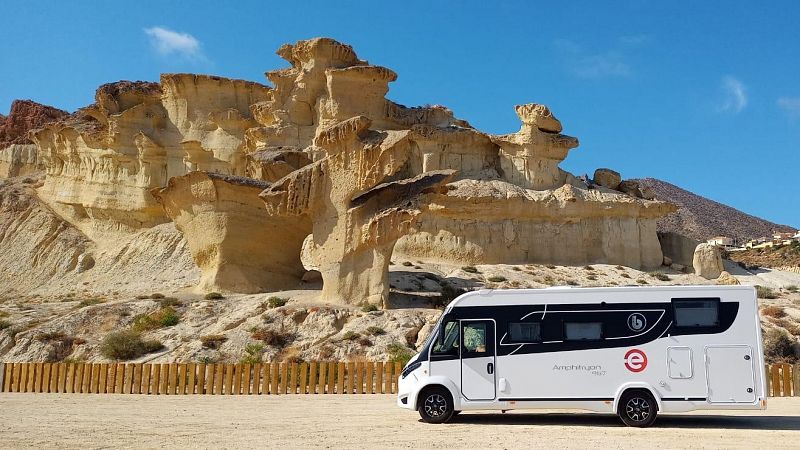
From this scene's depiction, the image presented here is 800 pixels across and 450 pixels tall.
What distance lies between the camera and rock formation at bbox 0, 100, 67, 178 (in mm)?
67188

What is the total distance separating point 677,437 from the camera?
1191 cm

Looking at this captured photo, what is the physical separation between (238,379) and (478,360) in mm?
9994

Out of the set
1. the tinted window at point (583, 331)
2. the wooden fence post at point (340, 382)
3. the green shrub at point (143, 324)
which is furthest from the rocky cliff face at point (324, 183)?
the tinted window at point (583, 331)

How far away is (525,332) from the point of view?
13.7 meters

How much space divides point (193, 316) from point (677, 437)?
80.5 ft

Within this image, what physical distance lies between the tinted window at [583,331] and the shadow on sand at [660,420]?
1.73 metres

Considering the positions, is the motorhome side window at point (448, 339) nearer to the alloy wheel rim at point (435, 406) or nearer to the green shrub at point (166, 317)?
the alloy wheel rim at point (435, 406)

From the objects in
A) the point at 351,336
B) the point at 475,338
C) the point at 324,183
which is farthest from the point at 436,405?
the point at 324,183

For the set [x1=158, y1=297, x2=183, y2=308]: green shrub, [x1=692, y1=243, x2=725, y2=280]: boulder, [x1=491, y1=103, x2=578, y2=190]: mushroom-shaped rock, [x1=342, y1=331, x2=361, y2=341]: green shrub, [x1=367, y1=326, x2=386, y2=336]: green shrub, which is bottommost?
[x1=342, y1=331, x2=361, y2=341]: green shrub

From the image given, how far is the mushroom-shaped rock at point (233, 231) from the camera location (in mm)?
36156

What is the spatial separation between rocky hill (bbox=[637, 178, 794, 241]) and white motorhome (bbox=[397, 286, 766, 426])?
3941 inches

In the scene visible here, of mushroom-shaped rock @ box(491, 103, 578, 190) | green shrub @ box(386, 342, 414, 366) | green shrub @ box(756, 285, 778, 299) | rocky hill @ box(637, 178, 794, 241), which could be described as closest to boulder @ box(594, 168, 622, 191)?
mushroom-shaped rock @ box(491, 103, 578, 190)

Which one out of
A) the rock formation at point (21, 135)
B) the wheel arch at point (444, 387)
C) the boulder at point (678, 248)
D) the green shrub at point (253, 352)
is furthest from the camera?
the rock formation at point (21, 135)

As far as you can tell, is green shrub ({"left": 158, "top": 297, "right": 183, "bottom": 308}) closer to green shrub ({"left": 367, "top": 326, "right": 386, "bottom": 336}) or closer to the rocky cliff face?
the rocky cliff face
